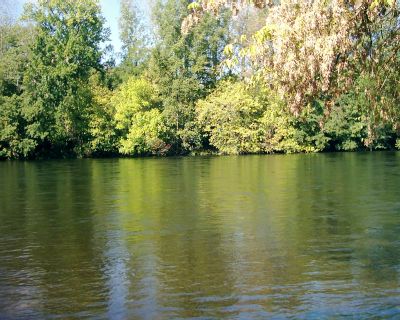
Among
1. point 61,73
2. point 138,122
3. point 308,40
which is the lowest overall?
point 308,40

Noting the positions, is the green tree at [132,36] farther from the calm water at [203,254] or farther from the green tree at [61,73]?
the calm water at [203,254]

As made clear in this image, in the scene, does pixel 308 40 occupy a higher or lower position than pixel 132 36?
lower

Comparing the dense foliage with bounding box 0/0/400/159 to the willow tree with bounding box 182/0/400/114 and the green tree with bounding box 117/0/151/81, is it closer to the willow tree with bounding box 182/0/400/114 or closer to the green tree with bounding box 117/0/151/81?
the green tree with bounding box 117/0/151/81

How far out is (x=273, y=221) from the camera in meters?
18.8

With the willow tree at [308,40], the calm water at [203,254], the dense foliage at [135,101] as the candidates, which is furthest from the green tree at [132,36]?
the willow tree at [308,40]

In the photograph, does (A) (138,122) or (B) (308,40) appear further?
(A) (138,122)

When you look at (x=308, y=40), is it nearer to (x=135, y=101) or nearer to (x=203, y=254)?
(x=203, y=254)

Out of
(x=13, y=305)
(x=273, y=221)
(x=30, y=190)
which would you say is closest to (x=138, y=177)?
(x=30, y=190)

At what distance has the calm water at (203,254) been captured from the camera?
10.0m

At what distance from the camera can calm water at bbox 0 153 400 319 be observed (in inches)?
394

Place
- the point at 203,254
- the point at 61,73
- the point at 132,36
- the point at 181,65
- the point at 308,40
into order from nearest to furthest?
the point at 308,40 → the point at 203,254 → the point at 61,73 → the point at 181,65 → the point at 132,36

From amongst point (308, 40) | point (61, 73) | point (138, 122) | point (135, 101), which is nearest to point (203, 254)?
point (308, 40)

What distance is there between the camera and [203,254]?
14.0 meters

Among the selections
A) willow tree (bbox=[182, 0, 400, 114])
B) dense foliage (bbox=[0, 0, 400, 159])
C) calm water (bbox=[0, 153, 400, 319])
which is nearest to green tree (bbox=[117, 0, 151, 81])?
dense foliage (bbox=[0, 0, 400, 159])
